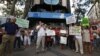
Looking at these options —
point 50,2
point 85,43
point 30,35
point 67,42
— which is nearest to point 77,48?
point 85,43

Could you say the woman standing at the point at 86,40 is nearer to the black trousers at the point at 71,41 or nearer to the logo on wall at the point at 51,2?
the black trousers at the point at 71,41

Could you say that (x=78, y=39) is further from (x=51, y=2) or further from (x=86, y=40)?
(x=51, y=2)

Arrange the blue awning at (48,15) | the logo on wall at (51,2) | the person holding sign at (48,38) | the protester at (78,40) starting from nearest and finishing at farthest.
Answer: the protester at (78,40)
the person holding sign at (48,38)
the blue awning at (48,15)
the logo on wall at (51,2)

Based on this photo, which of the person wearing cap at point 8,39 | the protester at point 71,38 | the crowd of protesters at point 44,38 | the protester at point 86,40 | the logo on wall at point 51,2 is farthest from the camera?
the logo on wall at point 51,2

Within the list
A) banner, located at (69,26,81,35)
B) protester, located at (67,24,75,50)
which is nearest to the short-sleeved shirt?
banner, located at (69,26,81,35)

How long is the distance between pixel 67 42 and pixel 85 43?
13.3 feet

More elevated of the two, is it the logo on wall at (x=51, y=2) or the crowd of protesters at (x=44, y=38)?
the logo on wall at (x=51, y=2)

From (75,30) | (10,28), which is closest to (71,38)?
(75,30)

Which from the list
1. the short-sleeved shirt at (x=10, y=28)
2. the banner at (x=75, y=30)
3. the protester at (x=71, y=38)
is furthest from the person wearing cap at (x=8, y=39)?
the protester at (x=71, y=38)

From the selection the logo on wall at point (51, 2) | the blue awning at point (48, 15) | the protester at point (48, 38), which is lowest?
the protester at point (48, 38)

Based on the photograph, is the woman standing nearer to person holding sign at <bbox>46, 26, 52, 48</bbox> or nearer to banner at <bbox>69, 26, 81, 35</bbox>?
banner at <bbox>69, 26, 81, 35</bbox>

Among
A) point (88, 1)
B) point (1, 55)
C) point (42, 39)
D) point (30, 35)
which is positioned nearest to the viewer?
point (1, 55)

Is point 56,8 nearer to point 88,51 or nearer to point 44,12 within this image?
point 44,12

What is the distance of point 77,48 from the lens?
15938 mm
